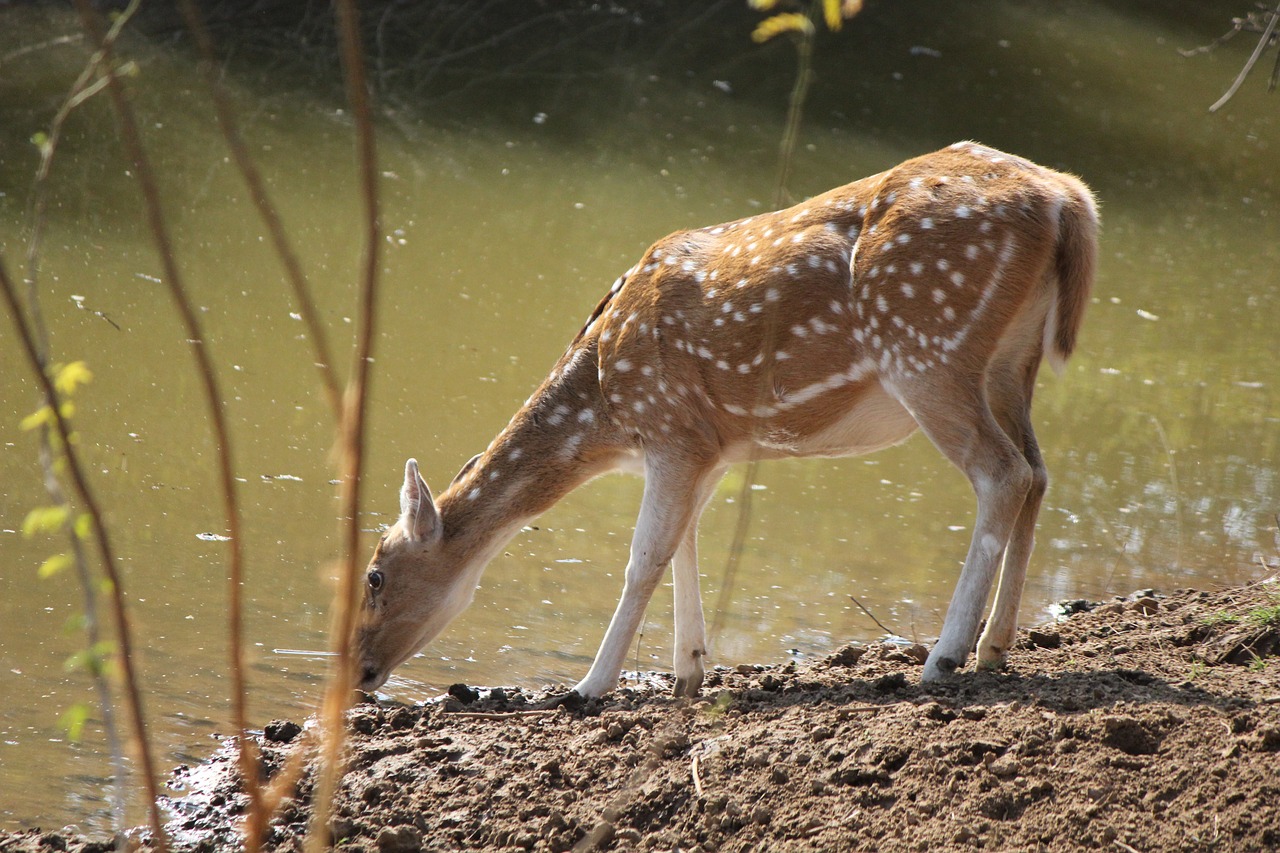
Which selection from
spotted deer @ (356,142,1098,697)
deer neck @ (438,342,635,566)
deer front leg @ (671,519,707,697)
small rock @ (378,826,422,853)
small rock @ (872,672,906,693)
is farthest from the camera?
deer neck @ (438,342,635,566)

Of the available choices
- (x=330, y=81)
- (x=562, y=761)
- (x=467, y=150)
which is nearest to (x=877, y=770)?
(x=562, y=761)

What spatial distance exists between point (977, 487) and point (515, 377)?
161 inches

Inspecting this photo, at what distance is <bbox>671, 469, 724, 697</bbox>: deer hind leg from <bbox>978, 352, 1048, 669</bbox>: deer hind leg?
3.23 feet

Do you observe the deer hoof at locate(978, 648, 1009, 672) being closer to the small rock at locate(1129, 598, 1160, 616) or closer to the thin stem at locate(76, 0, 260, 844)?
the small rock at locate(1129, 598, 1160, 616)

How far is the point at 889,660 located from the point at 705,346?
51.9 inches

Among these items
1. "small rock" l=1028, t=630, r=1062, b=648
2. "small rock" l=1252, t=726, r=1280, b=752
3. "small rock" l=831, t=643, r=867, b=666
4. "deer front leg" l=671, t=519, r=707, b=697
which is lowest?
"small rock" l=1028, t=630, r=1062, b=648

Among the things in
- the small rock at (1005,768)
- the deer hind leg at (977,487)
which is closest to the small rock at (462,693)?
the deer hind leg at (977,487)

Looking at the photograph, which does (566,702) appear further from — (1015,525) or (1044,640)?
(1044,640)

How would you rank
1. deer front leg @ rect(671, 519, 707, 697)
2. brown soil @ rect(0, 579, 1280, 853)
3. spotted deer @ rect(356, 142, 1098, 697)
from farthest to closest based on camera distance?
deer front leg @ rect(671, 519, 707, 697) → spotted deer @ rect(356, 142, 1098, 697) → brown soil @ rect(0, 579, 1280, 853)

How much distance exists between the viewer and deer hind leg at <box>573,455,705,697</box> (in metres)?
4.54

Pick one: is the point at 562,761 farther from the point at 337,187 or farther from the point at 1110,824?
the point at 337,187

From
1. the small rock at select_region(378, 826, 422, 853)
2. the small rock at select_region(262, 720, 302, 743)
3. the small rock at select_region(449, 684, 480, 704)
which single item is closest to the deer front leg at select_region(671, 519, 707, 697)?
the small rock at select_region(449, 684, 480, 704)

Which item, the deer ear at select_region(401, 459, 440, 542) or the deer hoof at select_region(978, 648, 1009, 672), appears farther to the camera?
the deer ear at select_region(401, 459, 440, 542)

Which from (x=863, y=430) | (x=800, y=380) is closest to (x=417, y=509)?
(x=800, y=380)
